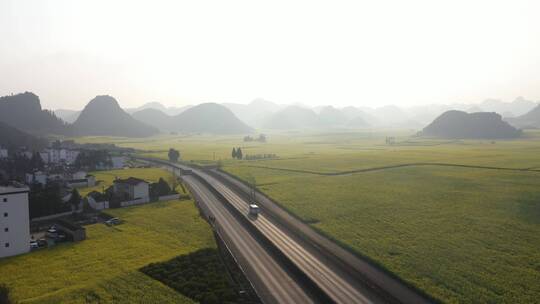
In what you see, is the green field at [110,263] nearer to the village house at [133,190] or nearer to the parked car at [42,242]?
the parked car at [42,242]

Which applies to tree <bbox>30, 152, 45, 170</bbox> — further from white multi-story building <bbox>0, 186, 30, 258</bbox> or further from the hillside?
white multi-story building <bbox>0, 186, 30, 258</bbox>

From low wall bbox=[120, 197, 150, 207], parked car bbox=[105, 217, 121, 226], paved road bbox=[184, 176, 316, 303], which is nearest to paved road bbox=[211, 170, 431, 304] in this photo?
paved road bbox=[184, 176, 316, 303]

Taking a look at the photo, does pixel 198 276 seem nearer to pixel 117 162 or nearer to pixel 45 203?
pixel 45 203

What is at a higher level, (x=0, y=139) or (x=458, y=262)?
(x=0, y=139)

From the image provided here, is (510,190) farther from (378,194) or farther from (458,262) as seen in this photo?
(458,262)

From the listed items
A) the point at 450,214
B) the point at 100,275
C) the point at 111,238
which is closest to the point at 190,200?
the point at 111,238

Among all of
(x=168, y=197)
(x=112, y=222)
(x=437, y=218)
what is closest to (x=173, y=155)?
(x=168, y=197)
